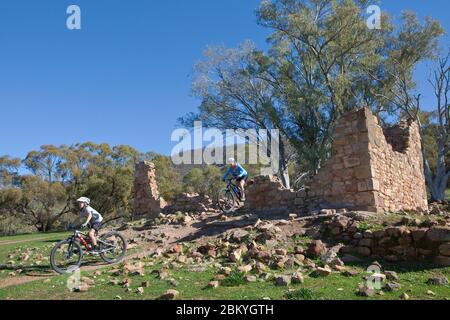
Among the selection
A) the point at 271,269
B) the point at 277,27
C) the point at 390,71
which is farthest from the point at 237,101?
the point at 271,269

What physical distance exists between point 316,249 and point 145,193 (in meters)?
14.1

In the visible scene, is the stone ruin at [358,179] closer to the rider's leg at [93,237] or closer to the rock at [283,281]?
the rock at [283,281]

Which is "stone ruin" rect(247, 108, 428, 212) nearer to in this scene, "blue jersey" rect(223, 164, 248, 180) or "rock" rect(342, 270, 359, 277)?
"blue jersey" rect(223, 164, 248, 180)

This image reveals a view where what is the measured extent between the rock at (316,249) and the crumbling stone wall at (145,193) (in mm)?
12961

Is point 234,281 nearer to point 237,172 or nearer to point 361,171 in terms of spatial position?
point 361,171

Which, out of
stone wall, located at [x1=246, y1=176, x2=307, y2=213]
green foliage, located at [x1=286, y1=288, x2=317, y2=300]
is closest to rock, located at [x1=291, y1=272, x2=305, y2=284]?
green foliage, located at [x1=286, y1=288, x2=317, y2=300]

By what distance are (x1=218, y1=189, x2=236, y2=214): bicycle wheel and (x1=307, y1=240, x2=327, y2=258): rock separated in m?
5.80

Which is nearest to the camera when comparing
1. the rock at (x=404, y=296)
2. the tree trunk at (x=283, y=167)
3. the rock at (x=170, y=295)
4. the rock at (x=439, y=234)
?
the rock at (x=404, y=296)

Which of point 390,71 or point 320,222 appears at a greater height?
point 390,71

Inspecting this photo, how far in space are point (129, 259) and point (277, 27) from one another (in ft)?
63.1

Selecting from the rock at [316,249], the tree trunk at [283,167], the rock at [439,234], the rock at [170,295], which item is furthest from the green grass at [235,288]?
the tree trunk at [283,167]

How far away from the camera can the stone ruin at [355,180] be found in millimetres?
11086
